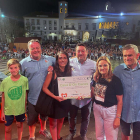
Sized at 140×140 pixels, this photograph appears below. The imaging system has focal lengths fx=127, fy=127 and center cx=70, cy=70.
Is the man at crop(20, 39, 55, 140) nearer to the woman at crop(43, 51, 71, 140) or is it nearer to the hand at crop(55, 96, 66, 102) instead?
the woman at crop(43, 51, 71, 140)

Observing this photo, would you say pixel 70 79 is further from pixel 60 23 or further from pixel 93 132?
pixel 60 23

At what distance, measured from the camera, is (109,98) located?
6.89 feet

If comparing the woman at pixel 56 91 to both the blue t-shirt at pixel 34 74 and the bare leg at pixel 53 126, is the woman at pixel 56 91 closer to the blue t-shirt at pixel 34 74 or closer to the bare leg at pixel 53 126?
the bare leg at pixel 53 126

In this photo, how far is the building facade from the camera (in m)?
41.2

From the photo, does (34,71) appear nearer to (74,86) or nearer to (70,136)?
(74,86)

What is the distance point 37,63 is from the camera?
8.30 ft

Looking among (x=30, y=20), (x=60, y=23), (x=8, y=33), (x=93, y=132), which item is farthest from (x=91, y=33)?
(x=93, y=132)

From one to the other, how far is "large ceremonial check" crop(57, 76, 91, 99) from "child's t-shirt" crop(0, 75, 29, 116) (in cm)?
71

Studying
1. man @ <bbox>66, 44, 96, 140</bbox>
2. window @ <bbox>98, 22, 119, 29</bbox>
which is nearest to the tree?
window @ <bbox>98, 22, 119, 29</bbox>

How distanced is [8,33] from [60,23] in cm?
2316

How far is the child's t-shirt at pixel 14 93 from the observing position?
2342mm

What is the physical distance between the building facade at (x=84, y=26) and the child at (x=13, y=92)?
3896cm

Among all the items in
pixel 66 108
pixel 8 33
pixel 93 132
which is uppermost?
pixel 8 33

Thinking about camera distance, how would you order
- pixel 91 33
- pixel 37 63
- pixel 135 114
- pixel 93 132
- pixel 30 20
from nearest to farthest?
pixel 135 114, pixel 37 63, pixel 93 132, pixel 91 33, pixel 30 20
